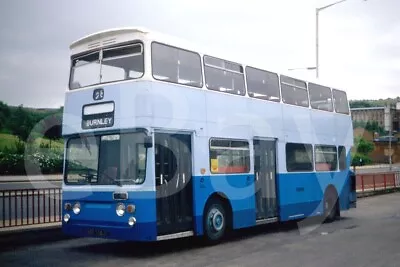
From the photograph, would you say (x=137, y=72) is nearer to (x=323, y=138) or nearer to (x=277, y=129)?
(x=277, y=129)

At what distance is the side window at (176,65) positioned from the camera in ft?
31.9

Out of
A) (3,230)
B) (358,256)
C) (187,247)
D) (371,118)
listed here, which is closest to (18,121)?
(3,230)

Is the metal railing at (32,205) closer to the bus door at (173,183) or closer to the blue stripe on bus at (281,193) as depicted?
the bus door at (173,183)

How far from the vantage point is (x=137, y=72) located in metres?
9.62

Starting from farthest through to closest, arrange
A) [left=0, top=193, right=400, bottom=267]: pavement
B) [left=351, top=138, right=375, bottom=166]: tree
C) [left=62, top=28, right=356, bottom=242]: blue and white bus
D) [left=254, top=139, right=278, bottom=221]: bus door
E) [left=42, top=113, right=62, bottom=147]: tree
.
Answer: [left=351, top=138, right=375, bottom=166]: tree → [left=254, top=139, right=278, bottom=221]: bus door → [left=42, top=113, right=62, bottom=147]: tree → [left=62, top=28, right=356, bottom=242]: blue and white bus → [left=0, top=193, right=400, bottom=267]: pavement

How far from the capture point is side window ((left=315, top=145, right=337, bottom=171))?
49.4 ft

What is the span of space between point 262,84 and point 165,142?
4186 millimetres

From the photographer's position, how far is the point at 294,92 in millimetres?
14266

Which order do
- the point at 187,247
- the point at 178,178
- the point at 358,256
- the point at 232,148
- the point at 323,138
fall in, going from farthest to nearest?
the point at 323,138 → the point at 232,148 → the point at 187,247 → the point at 178,178 → the point at 358,256

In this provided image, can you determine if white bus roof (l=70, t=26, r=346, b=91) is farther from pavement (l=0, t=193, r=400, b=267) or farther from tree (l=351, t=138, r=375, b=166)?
tree (l=351, t=138, r=375, b=166)

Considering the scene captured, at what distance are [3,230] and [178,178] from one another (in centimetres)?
427

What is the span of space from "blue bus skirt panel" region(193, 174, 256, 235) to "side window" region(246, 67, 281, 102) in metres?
2.18

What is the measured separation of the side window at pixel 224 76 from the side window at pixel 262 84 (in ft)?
1.09

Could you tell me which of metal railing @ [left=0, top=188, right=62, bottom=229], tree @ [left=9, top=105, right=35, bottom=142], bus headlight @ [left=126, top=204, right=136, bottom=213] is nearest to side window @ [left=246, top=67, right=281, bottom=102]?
bus headlight @ [left=126, top=204, right=136, bottom=213]
